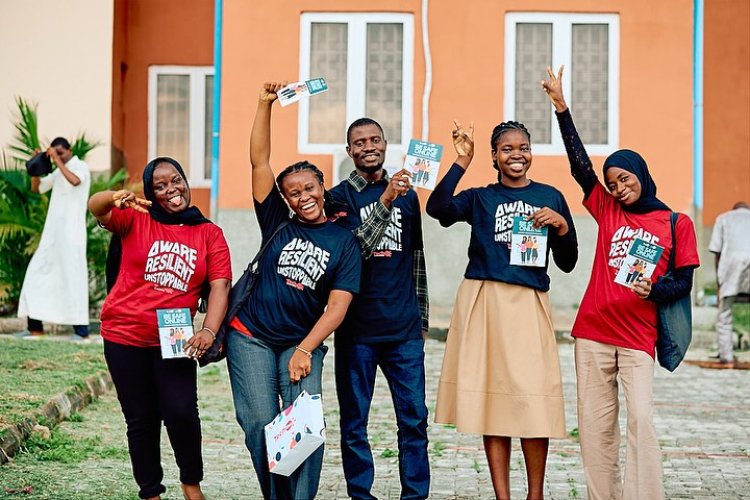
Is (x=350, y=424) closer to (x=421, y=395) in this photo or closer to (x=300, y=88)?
(x=421, y=395)

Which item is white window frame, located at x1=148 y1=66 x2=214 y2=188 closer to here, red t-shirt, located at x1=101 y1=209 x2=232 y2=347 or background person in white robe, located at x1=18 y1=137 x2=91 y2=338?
background person in white robe, located at x1=18 y1=137 x2=91 y2=338

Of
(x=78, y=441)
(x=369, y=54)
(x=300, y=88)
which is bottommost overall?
(x=78, y=441)

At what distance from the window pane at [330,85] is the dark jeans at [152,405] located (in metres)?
9.51

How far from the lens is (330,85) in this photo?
14984mm

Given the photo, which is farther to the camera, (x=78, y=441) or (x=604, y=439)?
(x=78, y=441)

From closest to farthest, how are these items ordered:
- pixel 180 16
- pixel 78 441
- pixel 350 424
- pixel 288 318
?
pixel 288 318, pixel 350 424, pixel 78 441, pixel 180 16

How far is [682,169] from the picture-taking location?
581 inches

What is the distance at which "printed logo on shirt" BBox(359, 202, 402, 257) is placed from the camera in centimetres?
595

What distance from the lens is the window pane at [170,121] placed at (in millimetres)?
17016

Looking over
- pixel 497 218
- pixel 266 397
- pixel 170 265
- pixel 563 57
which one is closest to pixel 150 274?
pixel 170 265

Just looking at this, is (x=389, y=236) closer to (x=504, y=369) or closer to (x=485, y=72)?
(x=504, y=369)

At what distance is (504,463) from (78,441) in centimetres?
Answer: 331

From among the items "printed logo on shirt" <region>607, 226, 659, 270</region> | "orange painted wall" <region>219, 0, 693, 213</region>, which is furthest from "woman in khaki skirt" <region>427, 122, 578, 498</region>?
"orange painted wall" <region>219, 0, 693, 213</region>

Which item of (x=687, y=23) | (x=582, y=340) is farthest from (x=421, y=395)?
(x=687, y=23)
